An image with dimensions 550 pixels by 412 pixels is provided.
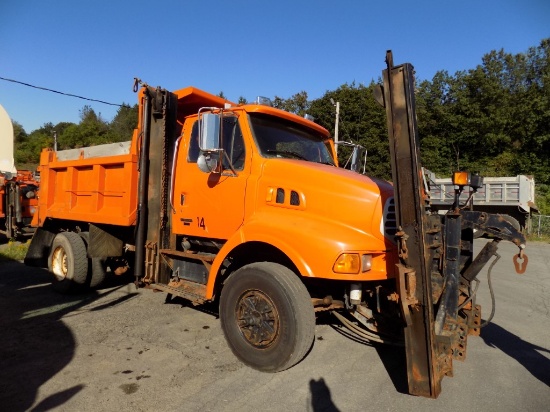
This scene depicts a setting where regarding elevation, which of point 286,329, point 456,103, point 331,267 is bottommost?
point 286,329

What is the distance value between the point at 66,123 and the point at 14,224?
71.4 metres

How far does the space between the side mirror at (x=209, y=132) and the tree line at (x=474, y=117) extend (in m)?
28.2

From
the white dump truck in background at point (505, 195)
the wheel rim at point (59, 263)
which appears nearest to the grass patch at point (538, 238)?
the white dump truck in background at point (505, 195)

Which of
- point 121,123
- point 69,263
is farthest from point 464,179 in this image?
point 121,123

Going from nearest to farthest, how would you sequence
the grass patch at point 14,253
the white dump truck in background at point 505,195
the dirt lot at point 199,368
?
the dirt lot at point 199,368 → the grass patch at point 14,253 → the white dump truck in background at point 505,195

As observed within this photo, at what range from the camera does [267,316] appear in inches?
150

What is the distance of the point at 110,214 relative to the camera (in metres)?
Answer: 5.78

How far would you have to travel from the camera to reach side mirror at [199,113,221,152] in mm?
4145

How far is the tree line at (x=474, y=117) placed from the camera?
32.6 m

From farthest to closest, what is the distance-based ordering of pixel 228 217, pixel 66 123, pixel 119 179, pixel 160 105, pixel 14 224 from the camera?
1. pixel 66 123
2. pixel 14 224
3. pixel 119 179
4. pixel 160 105
5. pixel 228 217

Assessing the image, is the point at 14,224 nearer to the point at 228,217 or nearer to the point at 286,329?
the point at 228,217

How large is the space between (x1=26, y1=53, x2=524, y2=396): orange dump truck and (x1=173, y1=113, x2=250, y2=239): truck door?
1cm

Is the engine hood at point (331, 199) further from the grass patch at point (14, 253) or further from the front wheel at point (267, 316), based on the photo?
the grass patch at point (14, 253)

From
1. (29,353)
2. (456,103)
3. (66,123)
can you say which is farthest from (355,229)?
(66,123)
